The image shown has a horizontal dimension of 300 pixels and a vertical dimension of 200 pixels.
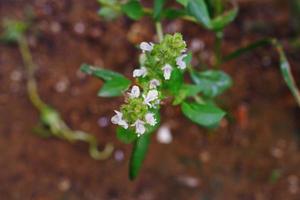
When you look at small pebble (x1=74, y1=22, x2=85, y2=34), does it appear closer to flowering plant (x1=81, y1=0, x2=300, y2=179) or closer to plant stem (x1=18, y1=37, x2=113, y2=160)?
plant stem (x1=18, y1=37, x2=113, y2=160)

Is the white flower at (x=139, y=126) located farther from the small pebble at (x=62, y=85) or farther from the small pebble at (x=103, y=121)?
the small pebble at (x=62, y=85)

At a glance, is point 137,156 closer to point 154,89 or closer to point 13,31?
point 154,89

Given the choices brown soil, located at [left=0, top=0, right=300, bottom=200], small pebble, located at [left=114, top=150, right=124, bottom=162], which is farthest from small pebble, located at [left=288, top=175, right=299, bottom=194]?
small pebble, located at [left=114, top=150, right=124, bottom=162]

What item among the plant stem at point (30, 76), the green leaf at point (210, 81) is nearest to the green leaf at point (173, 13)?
the green leaf at point (210, 81)

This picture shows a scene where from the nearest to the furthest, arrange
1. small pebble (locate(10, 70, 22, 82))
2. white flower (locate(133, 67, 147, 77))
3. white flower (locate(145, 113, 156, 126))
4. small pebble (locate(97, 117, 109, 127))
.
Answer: white flower (locate(145, 113, 156, 126))
white flower (locate(133, 67, 147, 77))
small pebble (locate(97, 117, 109, 127))
small pebble (locate(10, 70, 22, 82))

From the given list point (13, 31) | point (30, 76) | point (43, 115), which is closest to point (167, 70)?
point (43, 115)

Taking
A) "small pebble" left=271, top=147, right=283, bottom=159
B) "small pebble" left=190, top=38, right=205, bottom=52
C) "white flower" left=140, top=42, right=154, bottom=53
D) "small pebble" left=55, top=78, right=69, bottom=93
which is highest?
"white flower" left=140, top=42, right=154, bottom=53

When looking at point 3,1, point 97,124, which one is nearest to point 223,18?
point 97,124

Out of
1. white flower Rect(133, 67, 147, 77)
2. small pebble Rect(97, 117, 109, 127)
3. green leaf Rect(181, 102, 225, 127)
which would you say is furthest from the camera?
small pebble Rect(97, 117, 109, 127)
